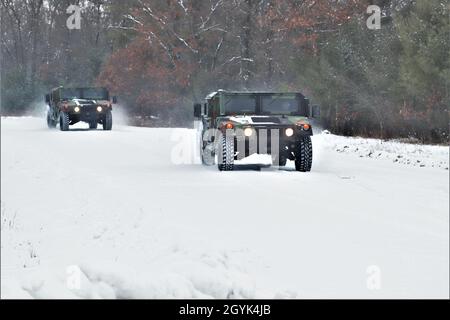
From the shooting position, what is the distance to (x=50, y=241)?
317 inches

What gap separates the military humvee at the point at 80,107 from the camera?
2752 centimetres

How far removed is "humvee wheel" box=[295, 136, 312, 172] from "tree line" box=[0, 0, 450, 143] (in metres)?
12.8

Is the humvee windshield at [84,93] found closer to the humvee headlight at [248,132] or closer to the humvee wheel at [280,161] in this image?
the humvee wheel at [280,161]

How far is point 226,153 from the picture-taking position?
13.8 meters

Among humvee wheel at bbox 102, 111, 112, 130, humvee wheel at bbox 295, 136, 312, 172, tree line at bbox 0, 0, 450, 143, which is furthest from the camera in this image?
humvee wheel at bbox 102, 111, 112, 130

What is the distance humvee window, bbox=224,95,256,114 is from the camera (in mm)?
14544

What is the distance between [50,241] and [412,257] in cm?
364

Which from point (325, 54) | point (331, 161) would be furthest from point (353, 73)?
point (331, 161)

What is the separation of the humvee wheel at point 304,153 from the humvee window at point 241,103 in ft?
3.91

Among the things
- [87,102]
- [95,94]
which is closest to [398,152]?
[87,102]

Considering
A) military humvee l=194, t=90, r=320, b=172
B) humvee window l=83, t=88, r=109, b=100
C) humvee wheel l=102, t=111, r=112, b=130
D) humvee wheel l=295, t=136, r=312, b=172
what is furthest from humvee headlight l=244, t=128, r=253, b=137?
humvee window l=83, t=88, r=109, b=100

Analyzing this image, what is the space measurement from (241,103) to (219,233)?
22.8 feet

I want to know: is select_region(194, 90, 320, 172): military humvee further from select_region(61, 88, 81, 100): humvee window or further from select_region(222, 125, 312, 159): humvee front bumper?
select_region(61, 88, 81, 100): humvee window

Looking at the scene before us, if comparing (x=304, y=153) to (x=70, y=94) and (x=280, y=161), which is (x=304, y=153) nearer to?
(x=280, y=161)
